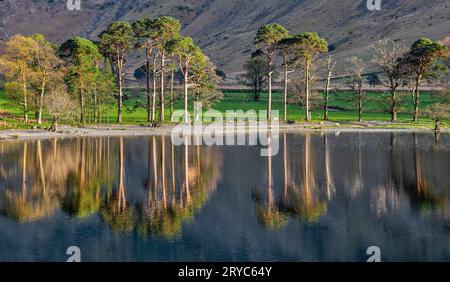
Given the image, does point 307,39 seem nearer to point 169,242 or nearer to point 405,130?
point 405,130

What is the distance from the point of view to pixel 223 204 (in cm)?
4388

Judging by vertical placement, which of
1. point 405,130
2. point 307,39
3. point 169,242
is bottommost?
point 169,242

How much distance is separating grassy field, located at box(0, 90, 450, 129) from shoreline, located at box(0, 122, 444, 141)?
365 cm

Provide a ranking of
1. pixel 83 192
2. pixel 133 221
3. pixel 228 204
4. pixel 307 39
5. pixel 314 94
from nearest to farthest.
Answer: pixel 133 221, pixel 228 204, pixel 83 192, pixel 307 39, pixel 314 94

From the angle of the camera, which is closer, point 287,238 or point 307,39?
point 287,238

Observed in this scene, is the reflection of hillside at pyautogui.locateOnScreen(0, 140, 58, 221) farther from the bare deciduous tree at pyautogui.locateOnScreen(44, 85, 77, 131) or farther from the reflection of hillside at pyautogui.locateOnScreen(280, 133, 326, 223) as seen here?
the bare deciduous tree at pyautogui.locateOnScreen(44, 85, 77, 131)

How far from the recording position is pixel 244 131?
101625 mm

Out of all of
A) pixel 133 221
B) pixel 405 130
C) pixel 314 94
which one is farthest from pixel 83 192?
pixel 314 94

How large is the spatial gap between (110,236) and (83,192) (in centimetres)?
1321

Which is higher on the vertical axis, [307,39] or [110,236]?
[307,39]

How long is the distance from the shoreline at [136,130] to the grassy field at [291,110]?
3.65 m

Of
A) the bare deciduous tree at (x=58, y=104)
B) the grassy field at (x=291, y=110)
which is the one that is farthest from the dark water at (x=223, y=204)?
the grassy field at (x=291, y=110)

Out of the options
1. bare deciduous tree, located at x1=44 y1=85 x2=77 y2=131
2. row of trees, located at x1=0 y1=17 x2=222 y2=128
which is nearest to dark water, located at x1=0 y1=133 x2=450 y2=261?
bare deciduous tree, located at x1=44 y1=85 x2=77 y2=131

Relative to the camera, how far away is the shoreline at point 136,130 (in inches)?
3590
